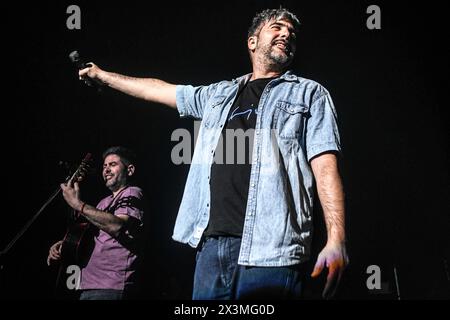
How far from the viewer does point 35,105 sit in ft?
7.93

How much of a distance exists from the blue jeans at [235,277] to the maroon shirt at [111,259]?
60cm

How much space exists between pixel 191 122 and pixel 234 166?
0.64m

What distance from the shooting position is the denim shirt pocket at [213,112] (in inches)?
71.0

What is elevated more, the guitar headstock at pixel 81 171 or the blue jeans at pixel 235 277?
the guitar headstock at pixel 81 171

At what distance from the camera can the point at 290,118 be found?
1709mm

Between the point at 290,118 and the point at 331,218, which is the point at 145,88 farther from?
the point at 331,218

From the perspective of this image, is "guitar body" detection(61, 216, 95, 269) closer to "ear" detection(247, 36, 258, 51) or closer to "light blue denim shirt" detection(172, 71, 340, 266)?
"light blue denim shirt" detection(172, 71, 340, 266)

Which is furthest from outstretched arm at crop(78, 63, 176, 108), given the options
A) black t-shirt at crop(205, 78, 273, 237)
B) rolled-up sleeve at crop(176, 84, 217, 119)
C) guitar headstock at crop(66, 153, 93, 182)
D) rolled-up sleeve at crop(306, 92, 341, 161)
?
rolled-up sleeve at crop(306, 92, 341, 161)

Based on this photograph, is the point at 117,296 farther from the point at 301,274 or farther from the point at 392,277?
the point at 392,277

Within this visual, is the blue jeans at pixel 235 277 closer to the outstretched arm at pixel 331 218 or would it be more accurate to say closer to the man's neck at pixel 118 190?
the outstretched arm at pixel 331 218

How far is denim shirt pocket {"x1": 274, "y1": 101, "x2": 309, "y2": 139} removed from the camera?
1.67m

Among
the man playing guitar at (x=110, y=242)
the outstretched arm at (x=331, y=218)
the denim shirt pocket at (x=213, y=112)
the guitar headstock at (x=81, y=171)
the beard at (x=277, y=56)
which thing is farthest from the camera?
the guitar headstock at (x=81, y=171)

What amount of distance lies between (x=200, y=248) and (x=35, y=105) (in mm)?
1339

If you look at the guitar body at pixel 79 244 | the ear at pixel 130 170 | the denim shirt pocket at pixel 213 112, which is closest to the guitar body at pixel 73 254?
the guitar body at pixel 79 244
